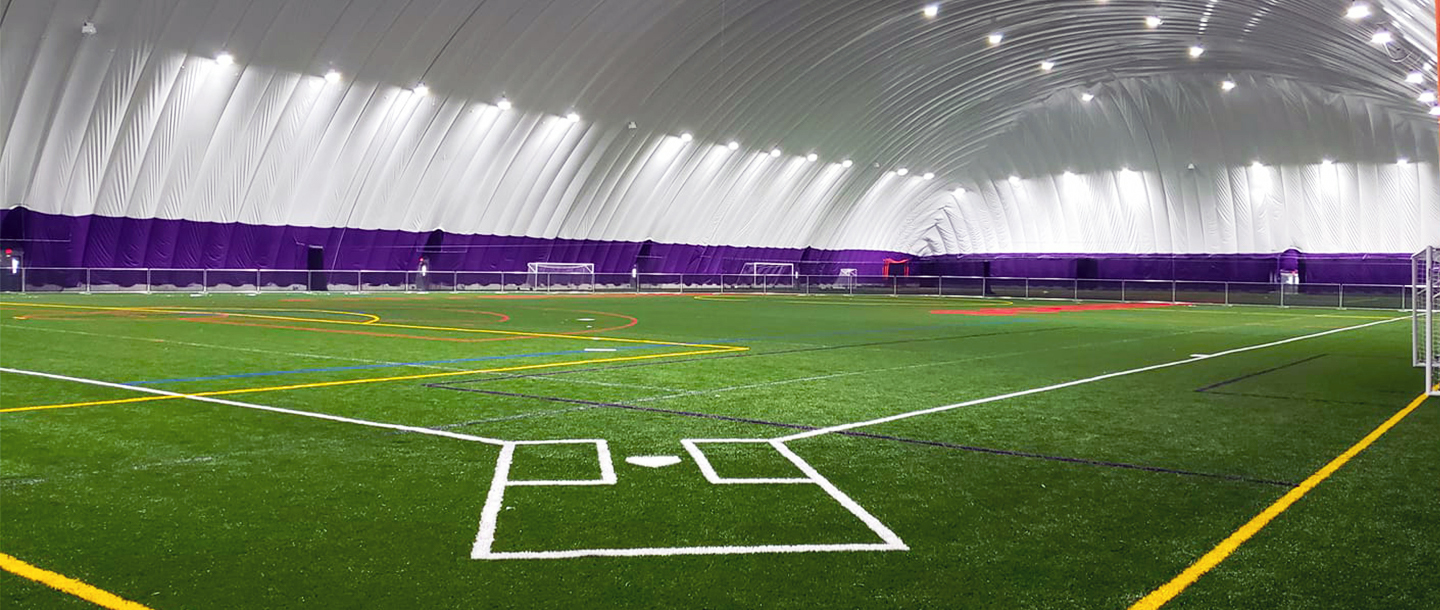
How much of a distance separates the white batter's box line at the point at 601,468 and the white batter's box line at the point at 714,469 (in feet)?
2.00

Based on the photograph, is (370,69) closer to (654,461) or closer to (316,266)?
(316,266)

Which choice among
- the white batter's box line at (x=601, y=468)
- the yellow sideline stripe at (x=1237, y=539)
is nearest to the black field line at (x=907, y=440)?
the yellow sideline stripe at (x=1237, y=539)

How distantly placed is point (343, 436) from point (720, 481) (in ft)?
10.8

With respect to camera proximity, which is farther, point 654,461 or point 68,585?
point 654,461

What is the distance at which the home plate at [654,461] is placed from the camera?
22.8ft

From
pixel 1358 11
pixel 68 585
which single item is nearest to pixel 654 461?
pixel 68 585

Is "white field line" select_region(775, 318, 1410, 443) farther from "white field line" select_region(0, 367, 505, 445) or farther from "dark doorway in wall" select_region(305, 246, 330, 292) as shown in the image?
"dark doorway in wall" select_region(305, 246, 330, 292)

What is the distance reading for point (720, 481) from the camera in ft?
21.1

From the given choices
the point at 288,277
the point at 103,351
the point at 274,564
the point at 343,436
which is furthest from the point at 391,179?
the point at 274,564

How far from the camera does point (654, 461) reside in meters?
7.05

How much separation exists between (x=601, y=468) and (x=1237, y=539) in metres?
3.85

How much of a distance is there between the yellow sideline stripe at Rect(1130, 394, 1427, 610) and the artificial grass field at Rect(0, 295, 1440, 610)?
0.24 feet

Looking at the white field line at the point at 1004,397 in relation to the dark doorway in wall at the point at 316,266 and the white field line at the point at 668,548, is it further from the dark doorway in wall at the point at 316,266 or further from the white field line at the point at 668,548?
the dark doorway in wall at the point at 316,266

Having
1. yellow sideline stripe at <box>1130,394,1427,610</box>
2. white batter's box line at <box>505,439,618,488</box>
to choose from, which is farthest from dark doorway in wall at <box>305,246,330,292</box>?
yellow sideline stripe at <box>1130,394,1427,610</box>
